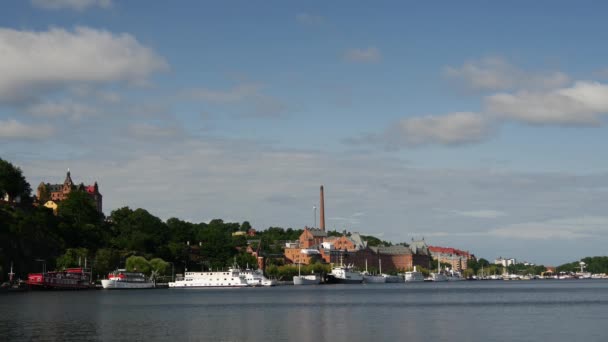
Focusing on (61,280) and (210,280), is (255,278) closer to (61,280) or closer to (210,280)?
(210,280)

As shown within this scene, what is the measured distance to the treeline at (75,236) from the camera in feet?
451

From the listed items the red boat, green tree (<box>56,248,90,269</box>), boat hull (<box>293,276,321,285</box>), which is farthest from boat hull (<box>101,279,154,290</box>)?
boat hull (<box>293,276,321,285</box>)

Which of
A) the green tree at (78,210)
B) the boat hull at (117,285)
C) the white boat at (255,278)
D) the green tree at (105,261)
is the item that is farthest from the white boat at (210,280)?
the green tree at (78,210)

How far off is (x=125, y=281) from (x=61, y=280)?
57.4 feet

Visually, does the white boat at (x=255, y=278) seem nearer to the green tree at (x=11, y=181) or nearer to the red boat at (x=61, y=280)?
the red boat at (x=61, y=280)

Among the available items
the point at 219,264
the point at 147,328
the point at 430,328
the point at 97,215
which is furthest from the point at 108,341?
the point at 219,264

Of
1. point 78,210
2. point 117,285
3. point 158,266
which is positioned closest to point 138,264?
point 158,266

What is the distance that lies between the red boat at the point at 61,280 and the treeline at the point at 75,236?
15.8 feet

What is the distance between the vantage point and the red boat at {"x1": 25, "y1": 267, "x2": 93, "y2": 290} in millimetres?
127875

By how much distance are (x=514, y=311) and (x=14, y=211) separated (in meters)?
103

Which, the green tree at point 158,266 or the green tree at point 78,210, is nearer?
the green tree at point 158,266

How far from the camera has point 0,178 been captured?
150 m

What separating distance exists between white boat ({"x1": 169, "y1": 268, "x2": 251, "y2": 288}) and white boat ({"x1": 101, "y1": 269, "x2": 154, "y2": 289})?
8.46 meters

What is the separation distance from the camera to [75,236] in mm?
159625
